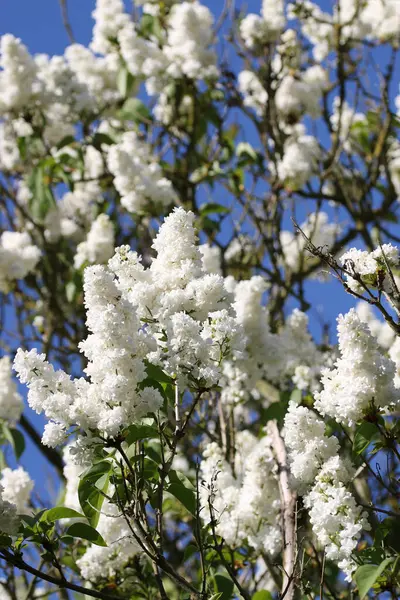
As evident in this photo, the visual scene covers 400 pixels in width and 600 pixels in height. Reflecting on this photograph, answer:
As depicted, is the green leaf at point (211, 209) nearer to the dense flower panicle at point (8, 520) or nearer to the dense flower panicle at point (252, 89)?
the dense flower panicle at point (252, 89)

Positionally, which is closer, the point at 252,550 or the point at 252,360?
the point at 252,550

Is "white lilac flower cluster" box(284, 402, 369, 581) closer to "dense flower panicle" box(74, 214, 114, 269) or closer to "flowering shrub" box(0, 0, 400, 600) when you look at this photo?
"flowering shrub" box(0, 0, 400, 600)

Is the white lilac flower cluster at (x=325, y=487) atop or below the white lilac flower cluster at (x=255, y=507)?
below

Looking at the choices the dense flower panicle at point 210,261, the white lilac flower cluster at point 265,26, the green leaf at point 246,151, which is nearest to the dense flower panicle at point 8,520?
the dense flower panicle at point 210,261

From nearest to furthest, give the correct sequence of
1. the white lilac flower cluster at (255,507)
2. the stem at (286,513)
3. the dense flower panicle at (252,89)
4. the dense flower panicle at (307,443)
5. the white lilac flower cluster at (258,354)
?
the dense flower panicle at (307,443) < the stem at (286,513) < the white lilac flower cluster at (255,507) < the white lilac flower cluster at (258,354) < the dense flower panicle at (252,89)

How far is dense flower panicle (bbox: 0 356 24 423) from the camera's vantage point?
399 cm

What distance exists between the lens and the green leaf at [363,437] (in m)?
2.14

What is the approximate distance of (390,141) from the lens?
6.41m

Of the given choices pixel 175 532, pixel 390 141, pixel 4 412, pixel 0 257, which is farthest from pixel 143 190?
pixel 390 141

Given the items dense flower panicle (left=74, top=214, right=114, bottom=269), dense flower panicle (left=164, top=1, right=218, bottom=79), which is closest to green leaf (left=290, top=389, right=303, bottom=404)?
dense flower panicle (left=74, top=214, right=114, bottom=269)

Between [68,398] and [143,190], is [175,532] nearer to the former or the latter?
[143,190]

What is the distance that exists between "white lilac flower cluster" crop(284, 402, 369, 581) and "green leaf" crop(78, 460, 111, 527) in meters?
0.48

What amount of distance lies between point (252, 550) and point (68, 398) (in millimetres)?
1540

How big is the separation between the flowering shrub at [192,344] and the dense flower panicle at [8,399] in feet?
0.05
